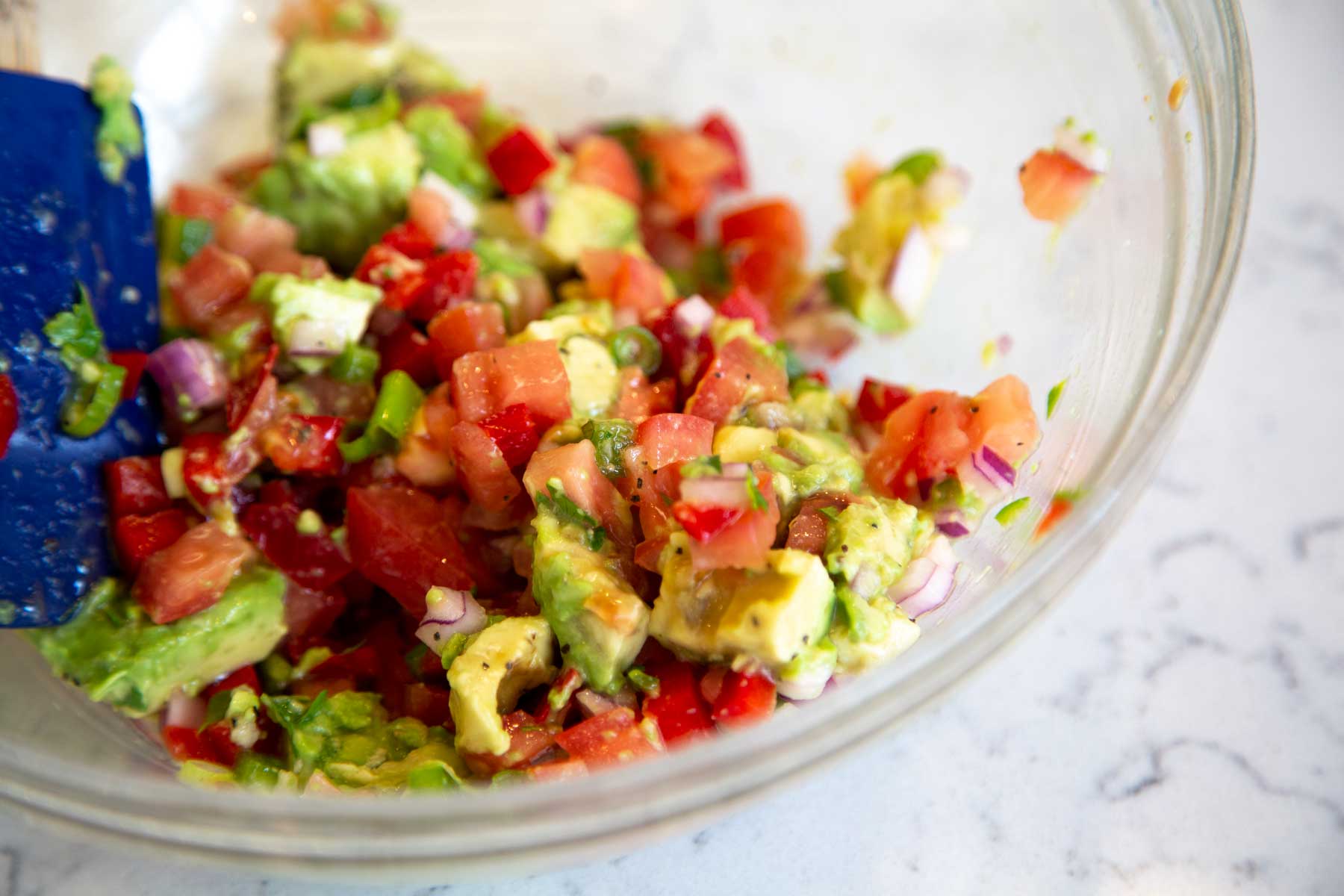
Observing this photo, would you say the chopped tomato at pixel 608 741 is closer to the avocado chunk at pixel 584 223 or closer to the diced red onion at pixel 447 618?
the diced red onion at pixel 447 618

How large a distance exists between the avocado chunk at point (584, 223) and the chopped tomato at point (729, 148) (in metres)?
0.26

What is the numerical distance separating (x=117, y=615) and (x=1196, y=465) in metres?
1.81

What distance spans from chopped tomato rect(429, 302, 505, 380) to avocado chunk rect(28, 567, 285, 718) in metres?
0.42

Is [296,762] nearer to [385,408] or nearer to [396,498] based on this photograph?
[396,498]

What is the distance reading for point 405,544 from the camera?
1.54 m

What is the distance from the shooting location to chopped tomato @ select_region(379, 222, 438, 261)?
1.86 m

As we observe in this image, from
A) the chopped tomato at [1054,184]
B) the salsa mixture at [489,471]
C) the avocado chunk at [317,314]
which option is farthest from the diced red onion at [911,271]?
the avocado chunk at [317,314]

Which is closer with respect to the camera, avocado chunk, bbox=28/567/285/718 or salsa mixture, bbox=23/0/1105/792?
salsa mixture, bbox=23/0/1105/792

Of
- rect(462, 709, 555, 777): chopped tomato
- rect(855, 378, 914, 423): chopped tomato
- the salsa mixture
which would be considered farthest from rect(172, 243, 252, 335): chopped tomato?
rect(855, 378, 914, 423): chopped tomato

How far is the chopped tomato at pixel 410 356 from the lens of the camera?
1719 mm

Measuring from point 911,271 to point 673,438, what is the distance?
0.80 meters

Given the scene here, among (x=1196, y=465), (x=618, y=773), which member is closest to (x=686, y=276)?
(x=1196, y=465)

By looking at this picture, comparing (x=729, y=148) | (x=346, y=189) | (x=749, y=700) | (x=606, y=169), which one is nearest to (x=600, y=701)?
(x=749, y=700)

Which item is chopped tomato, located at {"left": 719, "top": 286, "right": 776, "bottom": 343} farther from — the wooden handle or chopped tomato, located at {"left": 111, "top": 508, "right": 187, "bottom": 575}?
the wooden handle
